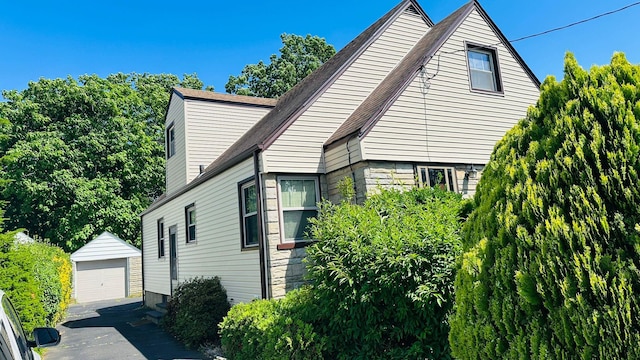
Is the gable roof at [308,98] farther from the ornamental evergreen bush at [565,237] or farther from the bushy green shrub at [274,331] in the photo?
the ornamental evergreen bush at [565,237]

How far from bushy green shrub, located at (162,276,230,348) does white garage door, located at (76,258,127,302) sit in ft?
54.6

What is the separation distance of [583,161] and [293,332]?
4.53 m

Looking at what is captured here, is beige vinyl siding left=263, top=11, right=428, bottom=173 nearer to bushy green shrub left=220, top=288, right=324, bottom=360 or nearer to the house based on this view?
the house

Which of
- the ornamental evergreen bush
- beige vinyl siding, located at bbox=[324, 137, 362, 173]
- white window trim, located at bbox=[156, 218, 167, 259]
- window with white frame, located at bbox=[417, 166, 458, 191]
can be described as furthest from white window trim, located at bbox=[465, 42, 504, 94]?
white window trim, located at bbox=[156, 218, 167, 259]

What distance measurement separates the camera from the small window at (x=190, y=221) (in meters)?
13.0

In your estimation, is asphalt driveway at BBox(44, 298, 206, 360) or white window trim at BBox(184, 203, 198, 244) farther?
white window trim at BBox(184, 203, 198, 244)

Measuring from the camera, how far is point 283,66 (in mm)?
34281

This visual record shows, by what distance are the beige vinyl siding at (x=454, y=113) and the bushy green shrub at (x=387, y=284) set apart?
9.72ft

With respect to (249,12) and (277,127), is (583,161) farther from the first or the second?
(249,12)

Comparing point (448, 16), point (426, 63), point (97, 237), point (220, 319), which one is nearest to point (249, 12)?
point (448, 16)

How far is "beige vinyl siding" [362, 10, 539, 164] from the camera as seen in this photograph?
353 inches

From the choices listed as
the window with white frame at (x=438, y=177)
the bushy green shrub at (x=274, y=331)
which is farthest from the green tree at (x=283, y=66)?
the bushy green shrub at (x=274, y=331)

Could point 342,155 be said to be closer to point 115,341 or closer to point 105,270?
point 115,341

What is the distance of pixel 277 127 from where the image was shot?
9133 mm
